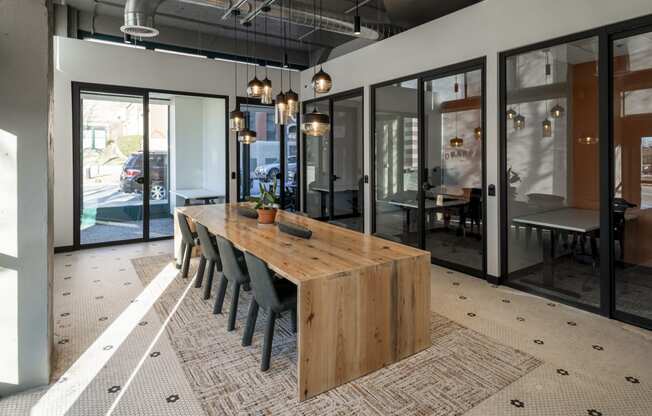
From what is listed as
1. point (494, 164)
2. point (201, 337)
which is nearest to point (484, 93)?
point (494, 164)

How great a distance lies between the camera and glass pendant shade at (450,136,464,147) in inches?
187

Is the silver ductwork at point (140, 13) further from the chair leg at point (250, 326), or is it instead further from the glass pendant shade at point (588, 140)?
the glass pendant shade at point (588, 140)

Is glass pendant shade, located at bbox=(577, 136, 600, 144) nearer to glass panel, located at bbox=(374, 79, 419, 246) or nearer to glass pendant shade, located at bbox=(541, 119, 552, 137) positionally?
glass pendant shade, located at bbox=(541, 119, 552, 137)

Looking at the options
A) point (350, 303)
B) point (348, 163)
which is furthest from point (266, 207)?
point (348, 163)

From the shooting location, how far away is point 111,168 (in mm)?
6340

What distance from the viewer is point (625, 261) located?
3.30 metres

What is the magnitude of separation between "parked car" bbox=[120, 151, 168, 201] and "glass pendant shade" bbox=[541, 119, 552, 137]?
19.2 feet

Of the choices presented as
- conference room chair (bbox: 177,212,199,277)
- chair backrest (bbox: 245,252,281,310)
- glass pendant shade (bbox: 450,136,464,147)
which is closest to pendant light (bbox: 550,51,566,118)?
glass pendant shade (bbox: 450,136,464,147)

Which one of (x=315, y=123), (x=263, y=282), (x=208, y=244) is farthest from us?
(x=208, y=244)

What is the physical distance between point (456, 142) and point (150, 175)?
4.97 metres

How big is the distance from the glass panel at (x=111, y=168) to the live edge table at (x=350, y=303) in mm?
4316

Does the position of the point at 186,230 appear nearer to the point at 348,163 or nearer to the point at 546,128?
the point at 348,163

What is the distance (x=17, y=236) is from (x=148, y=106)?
15.5ft

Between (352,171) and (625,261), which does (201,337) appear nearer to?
(625,261)
